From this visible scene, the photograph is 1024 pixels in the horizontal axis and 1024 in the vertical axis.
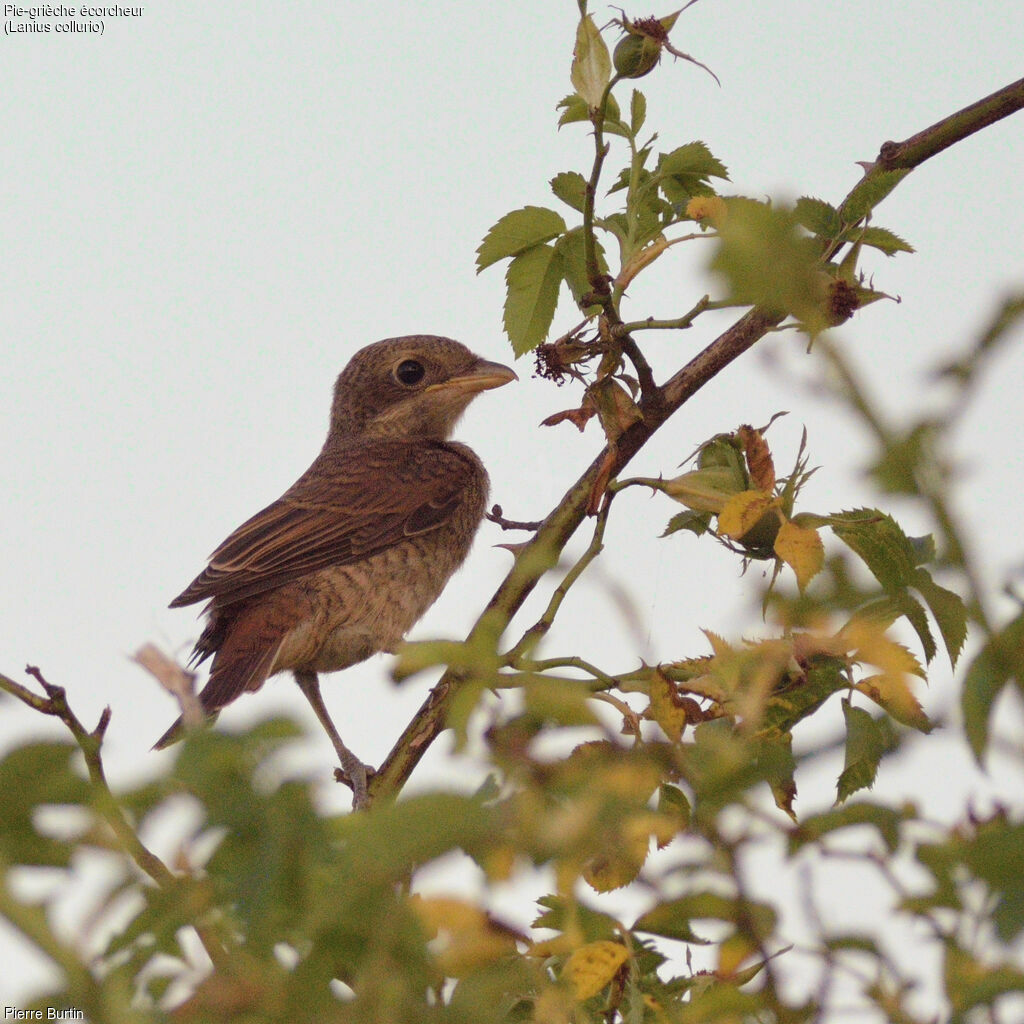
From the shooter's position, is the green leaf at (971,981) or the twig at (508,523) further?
the twig at (508,523)

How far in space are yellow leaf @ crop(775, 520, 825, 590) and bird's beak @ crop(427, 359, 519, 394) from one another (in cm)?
508

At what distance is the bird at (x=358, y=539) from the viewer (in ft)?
17.7

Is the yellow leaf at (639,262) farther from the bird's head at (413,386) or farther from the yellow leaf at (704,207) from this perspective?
the bird's head at (413,386)

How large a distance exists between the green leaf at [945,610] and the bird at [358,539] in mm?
3025

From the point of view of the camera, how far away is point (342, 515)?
6.08 m

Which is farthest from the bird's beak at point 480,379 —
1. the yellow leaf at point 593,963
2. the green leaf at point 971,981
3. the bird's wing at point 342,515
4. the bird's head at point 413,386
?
the green leaf at point 971,981

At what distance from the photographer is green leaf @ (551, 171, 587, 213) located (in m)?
2.77

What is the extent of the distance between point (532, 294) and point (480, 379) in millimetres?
3947

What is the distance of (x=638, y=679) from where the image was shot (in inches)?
64.9

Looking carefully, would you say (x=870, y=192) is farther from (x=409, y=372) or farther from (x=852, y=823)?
(x=409, y=372)

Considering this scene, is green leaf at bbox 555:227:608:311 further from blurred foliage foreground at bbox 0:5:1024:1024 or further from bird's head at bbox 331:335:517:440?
bird's head at bbox 331:335:517:440

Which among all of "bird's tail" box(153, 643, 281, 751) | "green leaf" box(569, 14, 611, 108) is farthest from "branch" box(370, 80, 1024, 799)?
"bird's tail" box(153, 643, 281, 751)

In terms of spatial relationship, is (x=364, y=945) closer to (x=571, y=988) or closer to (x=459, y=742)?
(x=459, y=742)

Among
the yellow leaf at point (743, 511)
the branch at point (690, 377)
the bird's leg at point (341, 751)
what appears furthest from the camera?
the bird's leg at point (341, 751)
